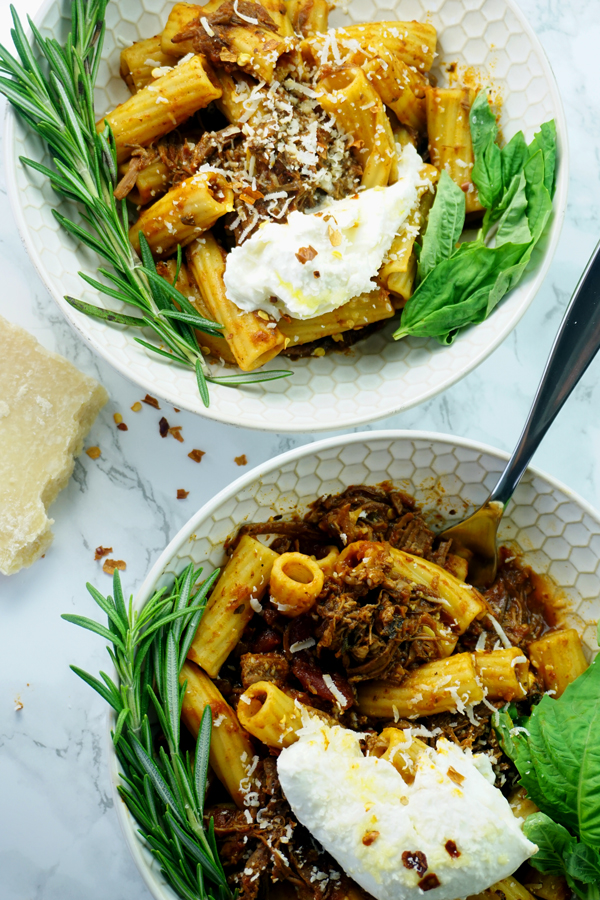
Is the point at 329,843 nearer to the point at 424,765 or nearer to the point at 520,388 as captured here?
the point at 424,765

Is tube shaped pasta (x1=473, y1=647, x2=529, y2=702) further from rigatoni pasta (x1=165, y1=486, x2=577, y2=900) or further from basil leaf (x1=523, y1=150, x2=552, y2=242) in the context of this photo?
basil leaf (x1=523, y1=150, x2=552, y2=242)

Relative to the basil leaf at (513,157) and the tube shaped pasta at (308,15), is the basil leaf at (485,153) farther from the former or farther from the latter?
the tube shaped pasta at (308,15)

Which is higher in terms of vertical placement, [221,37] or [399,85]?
[221,37]

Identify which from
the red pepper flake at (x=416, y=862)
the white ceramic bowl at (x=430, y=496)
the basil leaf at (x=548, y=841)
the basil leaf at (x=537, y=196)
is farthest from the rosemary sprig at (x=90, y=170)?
the basil leaf at (x=548, y=841)

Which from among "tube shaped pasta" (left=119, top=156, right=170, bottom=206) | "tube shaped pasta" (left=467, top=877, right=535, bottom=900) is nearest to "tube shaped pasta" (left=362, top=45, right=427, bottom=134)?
"tube shaped pasta" (left=119, top=156, right=170, bottom=206)

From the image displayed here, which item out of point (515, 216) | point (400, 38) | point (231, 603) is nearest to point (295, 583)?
point (231, 603)

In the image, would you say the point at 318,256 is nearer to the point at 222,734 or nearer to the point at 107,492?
the point at 107,492

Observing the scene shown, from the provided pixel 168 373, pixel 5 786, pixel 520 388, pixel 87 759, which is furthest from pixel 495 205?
pixel 5 786
